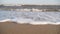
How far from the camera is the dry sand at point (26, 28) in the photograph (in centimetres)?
79

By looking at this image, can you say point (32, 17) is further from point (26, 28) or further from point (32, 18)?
point (26, 28)

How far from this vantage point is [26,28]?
0.79 metres

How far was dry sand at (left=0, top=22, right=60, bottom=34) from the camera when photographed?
0.79 metres

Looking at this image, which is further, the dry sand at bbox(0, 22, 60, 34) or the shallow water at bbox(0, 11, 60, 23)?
the shallow water at bbox(0, 11, 60, 23)

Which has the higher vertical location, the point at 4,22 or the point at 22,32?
the point at 4,22

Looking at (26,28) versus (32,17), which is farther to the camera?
A: (32,17)

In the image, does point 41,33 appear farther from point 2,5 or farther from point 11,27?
point 2,5

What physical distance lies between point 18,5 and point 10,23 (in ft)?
3.45

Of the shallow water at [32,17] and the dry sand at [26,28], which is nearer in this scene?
the dry sand at [26,28]

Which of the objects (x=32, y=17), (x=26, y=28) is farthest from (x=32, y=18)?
(x=26, y=28)

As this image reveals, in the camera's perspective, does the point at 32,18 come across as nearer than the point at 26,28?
No
